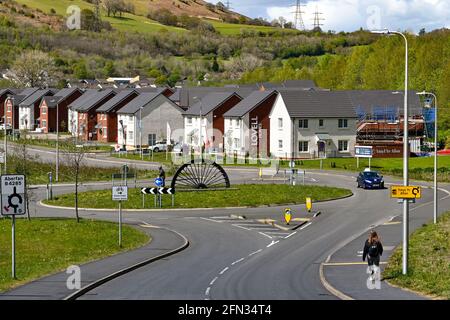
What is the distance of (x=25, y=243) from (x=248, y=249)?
982 centimetres

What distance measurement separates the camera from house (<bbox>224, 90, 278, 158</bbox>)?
9257cm

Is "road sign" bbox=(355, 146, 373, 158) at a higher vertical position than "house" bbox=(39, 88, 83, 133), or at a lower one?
lower

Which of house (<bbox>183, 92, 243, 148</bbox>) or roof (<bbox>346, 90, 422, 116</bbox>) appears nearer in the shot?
house (<bbox>183, 92, 243, 148</bbox>)

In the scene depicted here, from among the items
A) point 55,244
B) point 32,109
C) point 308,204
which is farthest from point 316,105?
point 32,109

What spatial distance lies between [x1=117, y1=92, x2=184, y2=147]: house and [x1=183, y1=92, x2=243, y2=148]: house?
7.50 feet

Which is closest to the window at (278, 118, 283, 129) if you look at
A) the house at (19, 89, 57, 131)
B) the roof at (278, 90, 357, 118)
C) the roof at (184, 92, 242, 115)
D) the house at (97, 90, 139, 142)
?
the roof at (278, 90, 357, 118)

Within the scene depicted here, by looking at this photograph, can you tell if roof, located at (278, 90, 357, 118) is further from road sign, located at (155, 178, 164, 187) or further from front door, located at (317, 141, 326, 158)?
road sign, located at (155, 178, 164, 187)

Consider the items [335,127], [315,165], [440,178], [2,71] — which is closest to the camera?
[440,178]

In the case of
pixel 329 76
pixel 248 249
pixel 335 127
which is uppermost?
pixel 329 76

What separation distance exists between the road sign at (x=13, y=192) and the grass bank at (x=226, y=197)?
25.3m

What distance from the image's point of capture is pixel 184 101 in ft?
388

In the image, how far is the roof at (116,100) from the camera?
112438 mm

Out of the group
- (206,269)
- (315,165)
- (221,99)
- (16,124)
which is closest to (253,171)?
(315,165)

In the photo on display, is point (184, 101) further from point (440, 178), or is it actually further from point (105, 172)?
point (440, 178)
